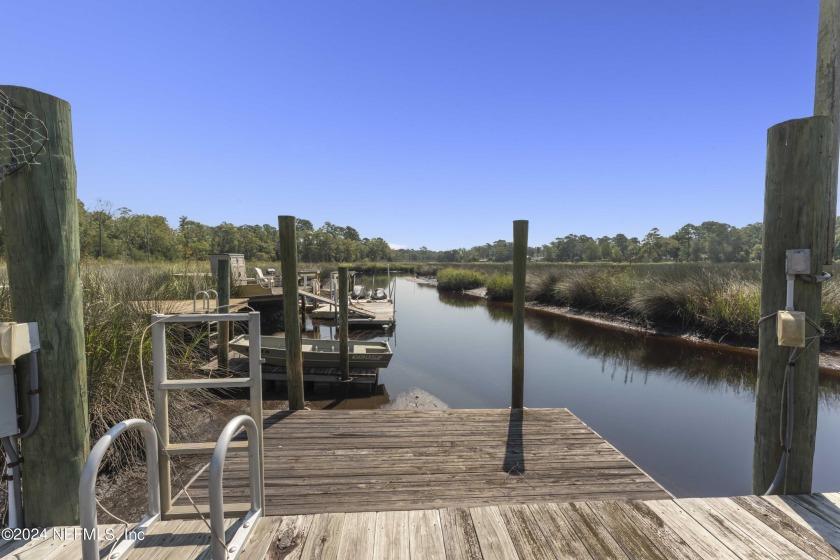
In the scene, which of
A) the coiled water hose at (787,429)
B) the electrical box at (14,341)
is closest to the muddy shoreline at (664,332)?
the coiled water hose at (787,429)

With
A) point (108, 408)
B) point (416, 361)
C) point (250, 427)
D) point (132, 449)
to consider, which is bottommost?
point (416, 361)

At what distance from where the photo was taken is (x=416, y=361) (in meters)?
10.6

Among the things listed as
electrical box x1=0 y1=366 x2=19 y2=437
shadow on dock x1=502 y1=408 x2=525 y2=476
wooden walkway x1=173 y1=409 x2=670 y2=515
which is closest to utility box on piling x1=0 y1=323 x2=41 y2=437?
electrical box x1=0 y1=366 x2=19 y2=437

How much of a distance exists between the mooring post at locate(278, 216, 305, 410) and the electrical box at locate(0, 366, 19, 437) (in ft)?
8.75

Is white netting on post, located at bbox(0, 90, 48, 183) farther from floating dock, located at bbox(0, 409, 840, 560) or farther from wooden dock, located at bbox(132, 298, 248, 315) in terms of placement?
wooden dock, located at bbox(132, 298, 248, 315)

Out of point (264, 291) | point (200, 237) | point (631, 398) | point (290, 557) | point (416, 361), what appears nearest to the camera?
point (290, 557)

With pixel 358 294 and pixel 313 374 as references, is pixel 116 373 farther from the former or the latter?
pixel 358 294

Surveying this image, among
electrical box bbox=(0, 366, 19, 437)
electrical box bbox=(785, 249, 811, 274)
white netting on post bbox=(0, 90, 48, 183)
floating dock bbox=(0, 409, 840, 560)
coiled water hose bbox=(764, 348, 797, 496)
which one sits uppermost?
white netting on post bbox=(0, 90, 48, 183)

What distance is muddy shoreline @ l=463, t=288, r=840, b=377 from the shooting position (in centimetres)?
836

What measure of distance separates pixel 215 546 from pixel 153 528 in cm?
54

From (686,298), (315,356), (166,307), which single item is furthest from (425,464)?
(686,298)

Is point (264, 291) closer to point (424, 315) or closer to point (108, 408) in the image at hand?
point (424, 315)

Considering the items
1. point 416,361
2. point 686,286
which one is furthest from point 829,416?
point 416,361

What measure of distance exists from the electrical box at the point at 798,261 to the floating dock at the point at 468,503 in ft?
4.18
